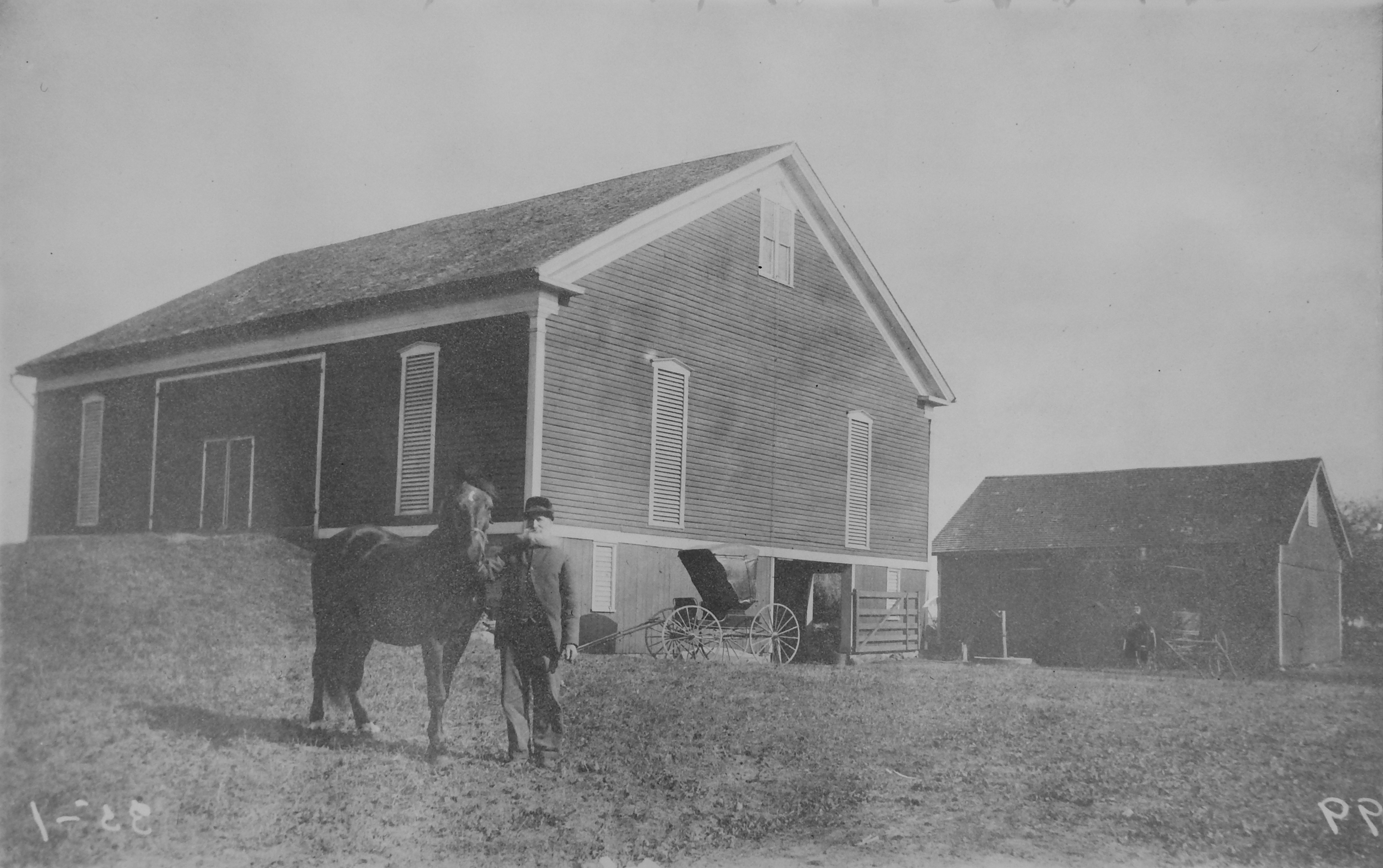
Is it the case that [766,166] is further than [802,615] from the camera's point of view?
No

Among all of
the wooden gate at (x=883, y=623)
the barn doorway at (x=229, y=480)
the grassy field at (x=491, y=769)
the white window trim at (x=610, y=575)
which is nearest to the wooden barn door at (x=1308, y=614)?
the wooden gate at (x=883, y=623)

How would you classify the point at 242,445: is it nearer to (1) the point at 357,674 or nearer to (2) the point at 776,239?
(1) the point at 357,674

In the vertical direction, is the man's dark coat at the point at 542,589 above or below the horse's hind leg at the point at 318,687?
above

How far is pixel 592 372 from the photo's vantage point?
11883mm

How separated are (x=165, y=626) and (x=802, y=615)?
1073 centimetres

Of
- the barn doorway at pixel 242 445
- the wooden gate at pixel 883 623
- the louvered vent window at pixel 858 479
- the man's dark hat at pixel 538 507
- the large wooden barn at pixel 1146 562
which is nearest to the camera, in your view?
the man's dark hat at pixel 538 507

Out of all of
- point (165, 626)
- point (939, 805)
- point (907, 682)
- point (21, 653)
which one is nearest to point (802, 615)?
point (907, 682)

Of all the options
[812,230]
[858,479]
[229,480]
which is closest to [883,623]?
[858,479]

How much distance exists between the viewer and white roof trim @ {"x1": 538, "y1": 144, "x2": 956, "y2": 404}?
39.9 feet

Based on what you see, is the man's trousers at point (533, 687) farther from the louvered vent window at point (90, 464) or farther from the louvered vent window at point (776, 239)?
the louvered vent window at point (776, 239)

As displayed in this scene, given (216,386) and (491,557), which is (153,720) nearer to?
(491,557)

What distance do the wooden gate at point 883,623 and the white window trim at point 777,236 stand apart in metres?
5.06

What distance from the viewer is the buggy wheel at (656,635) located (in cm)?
1335

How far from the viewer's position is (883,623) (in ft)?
57.9
